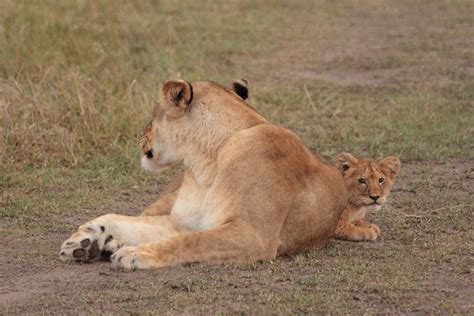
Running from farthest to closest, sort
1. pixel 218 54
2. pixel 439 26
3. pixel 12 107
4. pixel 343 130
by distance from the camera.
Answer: pixel 439 26 < pixel 218 54 < pixel 343 130 < pixel 12 107

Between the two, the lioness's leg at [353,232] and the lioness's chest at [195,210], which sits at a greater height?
the lioness's chest at [195,210]

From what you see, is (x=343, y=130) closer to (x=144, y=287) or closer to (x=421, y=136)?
(x=421, y=136)

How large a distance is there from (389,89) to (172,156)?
174 inches

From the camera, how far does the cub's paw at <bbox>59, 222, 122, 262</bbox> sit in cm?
490

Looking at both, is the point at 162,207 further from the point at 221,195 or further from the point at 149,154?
the point at 221,195

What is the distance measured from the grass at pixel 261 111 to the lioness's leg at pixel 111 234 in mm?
123

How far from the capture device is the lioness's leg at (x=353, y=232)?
5.41 m

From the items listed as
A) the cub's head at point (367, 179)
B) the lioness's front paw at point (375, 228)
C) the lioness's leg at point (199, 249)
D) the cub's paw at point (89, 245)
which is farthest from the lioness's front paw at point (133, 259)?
the cub's head at point (367, 179)

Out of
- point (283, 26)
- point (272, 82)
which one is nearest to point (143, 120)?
point (272, 82)

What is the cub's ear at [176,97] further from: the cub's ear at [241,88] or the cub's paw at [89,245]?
the cub's paw at [89,245]

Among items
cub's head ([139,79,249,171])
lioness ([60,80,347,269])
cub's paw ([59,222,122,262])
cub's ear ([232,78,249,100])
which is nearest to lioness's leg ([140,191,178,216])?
lioness ([60,80,347,269])

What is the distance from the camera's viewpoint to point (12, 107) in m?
7.24

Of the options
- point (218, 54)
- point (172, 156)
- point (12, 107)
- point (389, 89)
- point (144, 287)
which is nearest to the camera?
point (144, 287)

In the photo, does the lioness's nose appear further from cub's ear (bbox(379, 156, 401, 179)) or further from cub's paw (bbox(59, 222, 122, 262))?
cub's ear (bbox(379, 156, 401, 179))
